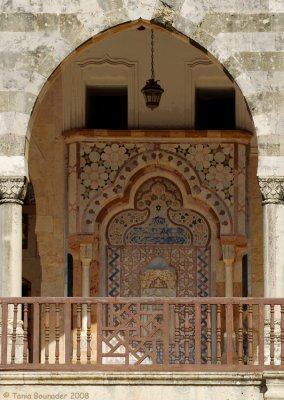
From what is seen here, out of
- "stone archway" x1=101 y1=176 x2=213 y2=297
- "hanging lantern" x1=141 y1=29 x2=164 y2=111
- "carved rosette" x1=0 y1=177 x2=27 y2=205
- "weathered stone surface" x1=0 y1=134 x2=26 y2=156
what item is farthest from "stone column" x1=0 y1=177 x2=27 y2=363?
"stone archway" x1=101 y1=176 x2=213 y2=297

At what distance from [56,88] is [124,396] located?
5549 millimetres

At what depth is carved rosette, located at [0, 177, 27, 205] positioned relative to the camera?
65.7 feet

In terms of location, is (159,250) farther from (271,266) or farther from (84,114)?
(271,266)

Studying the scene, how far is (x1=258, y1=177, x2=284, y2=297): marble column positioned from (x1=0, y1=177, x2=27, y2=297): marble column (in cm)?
254

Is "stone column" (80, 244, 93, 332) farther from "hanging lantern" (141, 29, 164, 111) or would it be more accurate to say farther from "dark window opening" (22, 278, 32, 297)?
"hanging lantern" (141, 29, 164, 111)

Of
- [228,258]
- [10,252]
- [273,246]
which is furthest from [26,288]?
[273,246]

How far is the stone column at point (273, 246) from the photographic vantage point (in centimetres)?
1969

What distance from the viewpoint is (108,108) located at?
23859 millimetres

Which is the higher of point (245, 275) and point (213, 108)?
point (213, 108)

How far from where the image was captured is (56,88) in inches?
936

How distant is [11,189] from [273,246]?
278 centimetres

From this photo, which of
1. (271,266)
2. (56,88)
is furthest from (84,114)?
(271,266)

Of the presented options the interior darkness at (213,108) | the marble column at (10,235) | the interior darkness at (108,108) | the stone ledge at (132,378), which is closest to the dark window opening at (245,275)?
the interior darkness at (213,108)

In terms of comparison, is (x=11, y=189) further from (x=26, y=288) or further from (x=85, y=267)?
(x=26, y=288)
